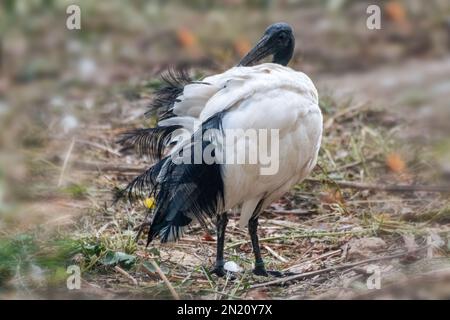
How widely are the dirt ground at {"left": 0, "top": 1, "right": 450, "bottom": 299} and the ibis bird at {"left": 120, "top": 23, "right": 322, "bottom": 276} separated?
37cm

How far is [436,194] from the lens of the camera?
606 centimetres

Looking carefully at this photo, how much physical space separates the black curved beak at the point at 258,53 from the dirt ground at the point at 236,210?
101 centimetres

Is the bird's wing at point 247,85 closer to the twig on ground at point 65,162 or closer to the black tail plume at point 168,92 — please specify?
the black tail plume at point 168,92

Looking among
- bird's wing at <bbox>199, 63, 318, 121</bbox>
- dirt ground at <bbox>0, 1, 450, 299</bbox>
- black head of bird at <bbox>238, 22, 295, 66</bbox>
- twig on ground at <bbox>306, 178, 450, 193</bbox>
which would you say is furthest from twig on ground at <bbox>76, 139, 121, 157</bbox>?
bird's wing at <bbox>199, 63, 318, 121</bbox>

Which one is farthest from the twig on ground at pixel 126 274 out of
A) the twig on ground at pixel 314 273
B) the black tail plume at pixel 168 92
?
the black tail plume at pixel 168 92

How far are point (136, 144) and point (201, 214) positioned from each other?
679 millimetres

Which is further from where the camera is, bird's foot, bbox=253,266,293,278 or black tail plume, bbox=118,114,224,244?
bird's foot, bbox=253,266,293,278

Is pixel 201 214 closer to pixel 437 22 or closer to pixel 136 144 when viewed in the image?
pixel 136 144

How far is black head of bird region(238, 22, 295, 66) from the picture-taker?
540cm

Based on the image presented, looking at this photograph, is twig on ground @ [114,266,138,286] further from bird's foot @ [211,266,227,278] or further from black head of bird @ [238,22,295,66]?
black head of bird @ [238,22,295,66]

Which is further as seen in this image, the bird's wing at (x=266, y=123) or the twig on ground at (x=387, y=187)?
the twig on ground at (x=387, y=187)

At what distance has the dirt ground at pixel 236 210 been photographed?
4926 mm

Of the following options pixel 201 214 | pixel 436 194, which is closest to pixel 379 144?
pixel 436 194

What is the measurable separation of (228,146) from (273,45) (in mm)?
1057
